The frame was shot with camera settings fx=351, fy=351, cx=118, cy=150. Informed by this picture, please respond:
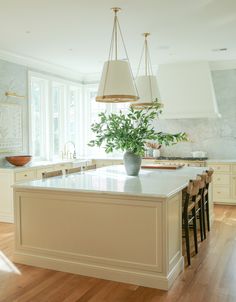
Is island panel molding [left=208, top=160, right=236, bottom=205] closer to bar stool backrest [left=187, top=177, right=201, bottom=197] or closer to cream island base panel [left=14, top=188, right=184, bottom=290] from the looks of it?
bar stool backrest [left=187, top=177, right=201, bottom=197]

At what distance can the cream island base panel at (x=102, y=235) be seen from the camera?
3.20 meters

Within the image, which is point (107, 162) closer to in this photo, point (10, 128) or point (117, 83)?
point (10, 128)

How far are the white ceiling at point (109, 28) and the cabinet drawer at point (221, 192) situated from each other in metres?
2.54

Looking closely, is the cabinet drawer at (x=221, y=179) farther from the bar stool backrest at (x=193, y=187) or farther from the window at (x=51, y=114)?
the window at (x=51, y=114)

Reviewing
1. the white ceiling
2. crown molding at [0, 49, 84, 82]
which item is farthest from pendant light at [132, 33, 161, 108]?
crown molding at [0, 49, 84, 82]

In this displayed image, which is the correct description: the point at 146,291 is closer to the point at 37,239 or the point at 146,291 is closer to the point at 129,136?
the point at 37,239

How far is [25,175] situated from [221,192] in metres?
3.71

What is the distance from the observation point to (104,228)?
3.42 metres

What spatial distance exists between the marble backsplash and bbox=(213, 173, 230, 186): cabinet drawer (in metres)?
0.71

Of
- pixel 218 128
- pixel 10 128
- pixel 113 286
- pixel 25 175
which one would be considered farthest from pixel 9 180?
pixel 218 128

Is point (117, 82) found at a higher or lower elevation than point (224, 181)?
higher

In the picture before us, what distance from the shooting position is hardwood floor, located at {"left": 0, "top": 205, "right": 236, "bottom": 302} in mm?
3014

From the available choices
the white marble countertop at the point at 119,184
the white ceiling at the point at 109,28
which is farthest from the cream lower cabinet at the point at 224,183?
the white marble countertop at the point at 119,184

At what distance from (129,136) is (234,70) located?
4000 mm
